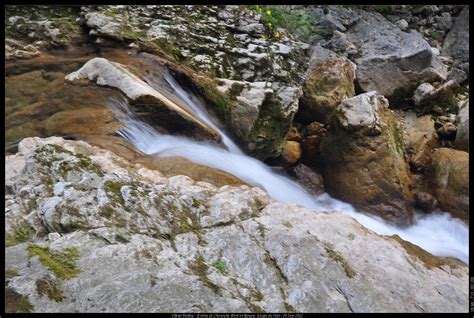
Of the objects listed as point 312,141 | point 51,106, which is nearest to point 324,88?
point 312,141

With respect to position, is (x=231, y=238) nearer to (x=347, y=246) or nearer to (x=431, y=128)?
(x=347, y=246)

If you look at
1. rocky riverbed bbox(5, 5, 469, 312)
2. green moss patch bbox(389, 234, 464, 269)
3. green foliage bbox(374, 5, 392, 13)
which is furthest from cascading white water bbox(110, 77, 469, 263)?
green foliage bbox(374, 5, 392, 13)

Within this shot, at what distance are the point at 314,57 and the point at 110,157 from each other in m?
6.16

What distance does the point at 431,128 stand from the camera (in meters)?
9.25

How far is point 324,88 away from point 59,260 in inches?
277

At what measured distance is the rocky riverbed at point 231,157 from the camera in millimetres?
3730

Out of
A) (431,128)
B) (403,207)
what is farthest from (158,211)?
(431,128)

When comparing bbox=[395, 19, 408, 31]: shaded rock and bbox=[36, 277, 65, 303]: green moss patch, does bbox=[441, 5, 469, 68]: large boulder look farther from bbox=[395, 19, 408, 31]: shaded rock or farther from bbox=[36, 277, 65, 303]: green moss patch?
bbox=[36, 277, 65, 303]: green moss patch

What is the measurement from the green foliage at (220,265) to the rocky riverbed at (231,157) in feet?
0.04

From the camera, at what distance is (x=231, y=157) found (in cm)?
693

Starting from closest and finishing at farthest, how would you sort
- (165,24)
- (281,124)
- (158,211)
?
(158,211), (281,124), (165,24)

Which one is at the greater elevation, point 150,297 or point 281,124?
point 150,297

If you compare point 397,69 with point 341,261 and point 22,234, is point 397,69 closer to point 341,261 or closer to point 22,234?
point 341,261

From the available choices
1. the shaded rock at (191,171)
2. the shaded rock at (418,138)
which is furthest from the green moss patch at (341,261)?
the shaded rock at (418,138)
